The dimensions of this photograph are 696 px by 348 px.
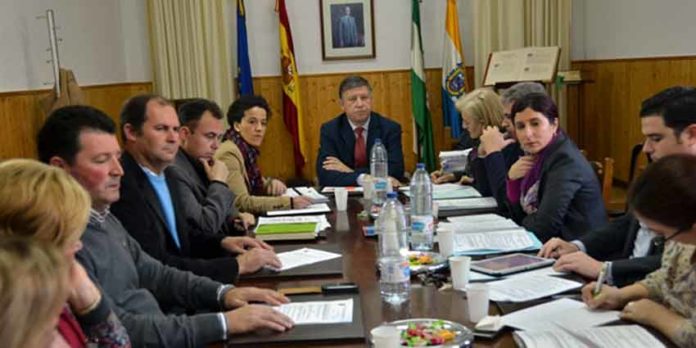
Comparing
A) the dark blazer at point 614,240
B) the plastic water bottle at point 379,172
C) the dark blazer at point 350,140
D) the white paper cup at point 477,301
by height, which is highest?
the dark blazer at point 350,140

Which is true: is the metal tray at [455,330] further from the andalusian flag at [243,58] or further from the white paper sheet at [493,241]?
the andalusian flag at [243,58]

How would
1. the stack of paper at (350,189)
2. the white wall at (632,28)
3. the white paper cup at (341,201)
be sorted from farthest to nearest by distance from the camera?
the white wall at (632,28), the stack of paper at (350,189), the white paper cup at (341,201)

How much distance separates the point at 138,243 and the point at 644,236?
1.64 meters

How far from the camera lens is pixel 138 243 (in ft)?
7.27

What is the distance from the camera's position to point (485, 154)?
3373 millimetres

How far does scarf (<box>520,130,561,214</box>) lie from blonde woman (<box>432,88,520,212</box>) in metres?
0.21

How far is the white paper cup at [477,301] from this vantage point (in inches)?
62.7

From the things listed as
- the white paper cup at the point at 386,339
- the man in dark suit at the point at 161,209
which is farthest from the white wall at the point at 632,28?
the white paper cup at the point at 386,339

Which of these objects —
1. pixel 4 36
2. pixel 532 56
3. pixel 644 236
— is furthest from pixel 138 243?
pixel 532 56

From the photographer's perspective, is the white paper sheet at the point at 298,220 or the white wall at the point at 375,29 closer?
the white paper sheet at the point at 298,220

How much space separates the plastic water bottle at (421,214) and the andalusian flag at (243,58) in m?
3.97

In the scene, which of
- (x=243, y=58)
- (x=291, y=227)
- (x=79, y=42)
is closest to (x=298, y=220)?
(x=291, y=227)

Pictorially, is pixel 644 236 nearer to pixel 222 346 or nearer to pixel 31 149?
pixel 222 346

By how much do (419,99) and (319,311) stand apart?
16.5ft
